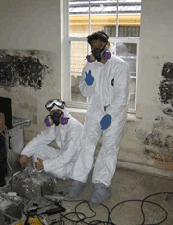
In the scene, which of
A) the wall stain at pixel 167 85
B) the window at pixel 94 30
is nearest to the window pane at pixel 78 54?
the window at pixel 94 30

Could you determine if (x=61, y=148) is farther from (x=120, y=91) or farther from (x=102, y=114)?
(x=120, y=91)

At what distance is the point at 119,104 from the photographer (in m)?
2.93

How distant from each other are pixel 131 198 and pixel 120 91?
109cm

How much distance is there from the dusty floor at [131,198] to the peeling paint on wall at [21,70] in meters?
1.57

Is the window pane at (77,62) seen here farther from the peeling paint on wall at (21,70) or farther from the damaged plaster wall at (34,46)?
the peeling paint on wall at (21,70)

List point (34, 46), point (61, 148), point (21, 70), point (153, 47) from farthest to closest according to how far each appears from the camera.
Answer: point (21, 70)
point (34, 46)
point (61, 148)
point (153, 47)

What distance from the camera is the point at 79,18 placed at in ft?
12.1

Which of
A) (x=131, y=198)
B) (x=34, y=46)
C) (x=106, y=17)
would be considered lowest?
(x=131, y=198)

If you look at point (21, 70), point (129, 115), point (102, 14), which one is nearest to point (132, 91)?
point (129, 115)

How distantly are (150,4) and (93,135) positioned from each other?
154cm

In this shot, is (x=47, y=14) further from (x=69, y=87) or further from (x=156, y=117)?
(x=156, y=117)

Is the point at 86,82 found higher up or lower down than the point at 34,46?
lower down

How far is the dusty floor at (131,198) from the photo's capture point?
2578mm

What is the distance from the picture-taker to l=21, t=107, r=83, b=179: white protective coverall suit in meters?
3.05
